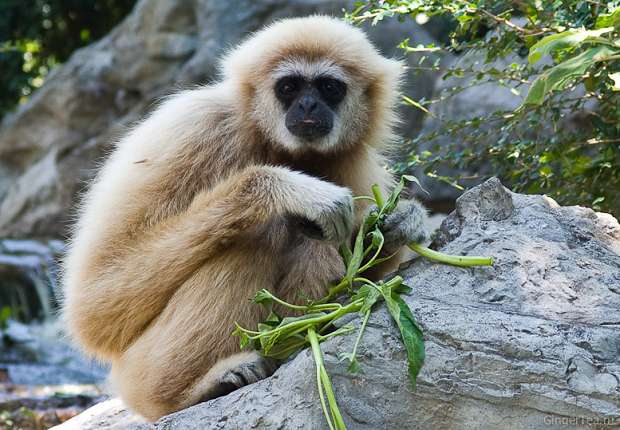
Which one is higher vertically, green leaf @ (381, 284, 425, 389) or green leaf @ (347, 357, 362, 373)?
green leaf @ (381, 284, 425, 389)

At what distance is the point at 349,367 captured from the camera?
3.48 metres

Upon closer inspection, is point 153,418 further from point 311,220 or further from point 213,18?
point 213,18

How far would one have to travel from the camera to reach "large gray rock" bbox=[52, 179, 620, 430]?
337cm

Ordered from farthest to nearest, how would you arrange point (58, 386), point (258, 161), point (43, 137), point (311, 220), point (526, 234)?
point (43, 137), point (58, 386), point (258, 161), point (311, 220), point (526, 234)

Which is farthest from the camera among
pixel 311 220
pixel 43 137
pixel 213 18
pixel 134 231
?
pixel 43 137

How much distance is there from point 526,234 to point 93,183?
301 centimetres

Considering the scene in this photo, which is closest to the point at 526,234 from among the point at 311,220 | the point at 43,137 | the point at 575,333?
the point at 575,333

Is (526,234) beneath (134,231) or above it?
above

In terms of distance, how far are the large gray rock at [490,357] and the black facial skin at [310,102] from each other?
4.52 feet

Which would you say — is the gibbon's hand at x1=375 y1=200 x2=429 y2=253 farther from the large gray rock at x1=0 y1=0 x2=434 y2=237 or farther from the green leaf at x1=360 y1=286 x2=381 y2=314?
the large gray rock at x1=0 y1=0 x2=434 y2=237

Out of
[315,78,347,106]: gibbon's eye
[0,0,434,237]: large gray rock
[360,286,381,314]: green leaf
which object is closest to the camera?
[360,286,381,314]: green leaf

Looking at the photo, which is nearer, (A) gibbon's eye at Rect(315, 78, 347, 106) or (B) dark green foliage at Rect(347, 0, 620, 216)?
(B) dark green foliage at Rect(347, 0, 620, 216)

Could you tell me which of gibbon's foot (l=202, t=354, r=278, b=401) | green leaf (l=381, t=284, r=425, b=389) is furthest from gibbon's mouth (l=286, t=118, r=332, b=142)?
green leaf (l=381, t=284, r=425, b=389)

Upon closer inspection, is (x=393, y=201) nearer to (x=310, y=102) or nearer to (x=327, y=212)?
(x=327, y=212)
